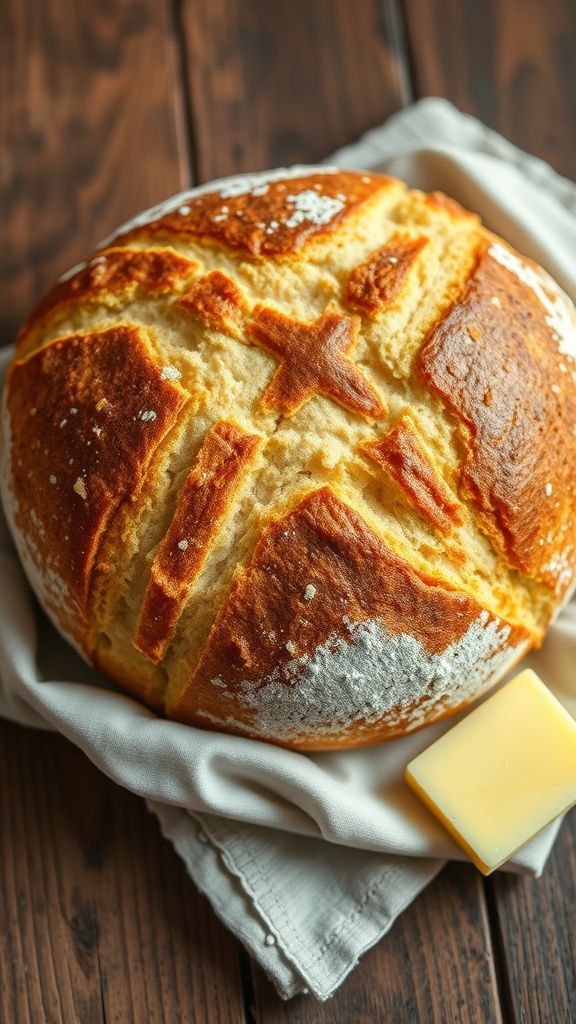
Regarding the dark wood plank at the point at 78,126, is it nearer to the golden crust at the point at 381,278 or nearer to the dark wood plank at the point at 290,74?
Answer: the dark wood plank at the point at 290,74

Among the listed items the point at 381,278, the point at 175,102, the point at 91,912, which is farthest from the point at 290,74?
the point at 91,912

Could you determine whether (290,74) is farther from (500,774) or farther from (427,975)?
(427,975)

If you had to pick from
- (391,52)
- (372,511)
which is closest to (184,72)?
(391,52)

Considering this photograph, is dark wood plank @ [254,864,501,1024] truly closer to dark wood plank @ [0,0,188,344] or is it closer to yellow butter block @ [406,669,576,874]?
yellow butter block @ [406,669,576,874]

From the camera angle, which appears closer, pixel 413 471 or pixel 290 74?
pixel 413 471

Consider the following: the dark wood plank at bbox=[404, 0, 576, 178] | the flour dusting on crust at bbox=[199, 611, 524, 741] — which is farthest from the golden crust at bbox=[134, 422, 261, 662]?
the dark wood plank at bbox=[404, 0, 576, 178]

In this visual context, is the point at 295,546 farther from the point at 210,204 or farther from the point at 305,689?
the point at 210,204
